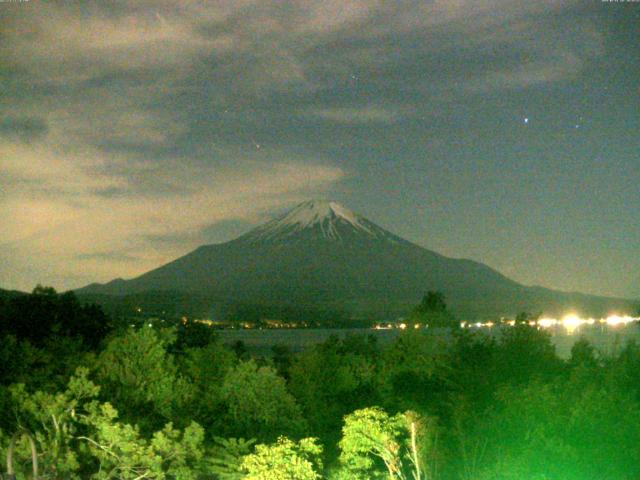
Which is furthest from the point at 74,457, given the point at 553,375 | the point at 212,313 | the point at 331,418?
the point at 212,313

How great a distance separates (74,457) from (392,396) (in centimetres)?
1024

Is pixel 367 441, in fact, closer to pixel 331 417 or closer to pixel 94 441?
pixel 94 441

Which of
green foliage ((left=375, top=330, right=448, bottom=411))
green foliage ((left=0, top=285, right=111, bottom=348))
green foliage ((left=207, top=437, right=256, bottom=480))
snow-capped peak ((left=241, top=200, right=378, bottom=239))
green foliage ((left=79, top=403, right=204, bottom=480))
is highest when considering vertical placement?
snow-capped peak ((left=241, top=200, right=378, bottom=239))

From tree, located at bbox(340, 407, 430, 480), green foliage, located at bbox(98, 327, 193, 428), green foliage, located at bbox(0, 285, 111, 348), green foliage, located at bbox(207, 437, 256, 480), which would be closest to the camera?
tree, located at bbox(340, 407, 430, 480)

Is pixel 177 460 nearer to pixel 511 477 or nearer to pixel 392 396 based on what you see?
pixel 511 477

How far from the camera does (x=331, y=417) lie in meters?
25.6

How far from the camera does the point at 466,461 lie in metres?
14.6

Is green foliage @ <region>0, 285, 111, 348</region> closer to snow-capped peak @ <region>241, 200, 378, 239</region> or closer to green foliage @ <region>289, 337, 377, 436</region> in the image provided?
green foliage @ <region>289, 337, 377, 436</region>

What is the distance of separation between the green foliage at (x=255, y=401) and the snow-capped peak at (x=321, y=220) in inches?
6128

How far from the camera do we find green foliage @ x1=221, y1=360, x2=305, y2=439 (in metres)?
19.9

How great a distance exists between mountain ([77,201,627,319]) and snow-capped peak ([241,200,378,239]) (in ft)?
0.75

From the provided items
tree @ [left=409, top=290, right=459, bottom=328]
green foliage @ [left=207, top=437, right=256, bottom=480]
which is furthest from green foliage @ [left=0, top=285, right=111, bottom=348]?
tree @ [left=409, top=290, right=459, bottom=328]

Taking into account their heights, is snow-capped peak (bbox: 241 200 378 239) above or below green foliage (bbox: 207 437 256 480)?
above

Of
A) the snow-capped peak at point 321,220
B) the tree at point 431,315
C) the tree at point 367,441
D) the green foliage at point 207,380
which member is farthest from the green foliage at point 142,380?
the snow-capped peak at point 321,220
